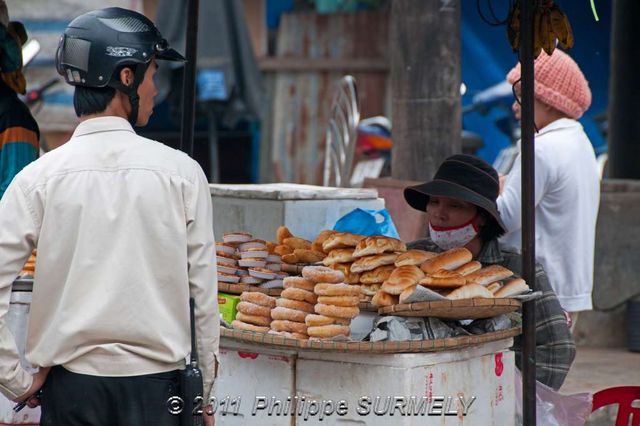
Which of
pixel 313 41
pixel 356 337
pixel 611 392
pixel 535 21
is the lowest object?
pixel 611 392

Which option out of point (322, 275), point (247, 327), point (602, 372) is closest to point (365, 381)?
point (322, 275)

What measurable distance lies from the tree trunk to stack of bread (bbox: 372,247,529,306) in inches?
95.2

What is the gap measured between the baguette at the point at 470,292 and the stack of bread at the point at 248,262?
0.66 meters

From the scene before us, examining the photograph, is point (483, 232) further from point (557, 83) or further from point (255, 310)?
point (557, 83)

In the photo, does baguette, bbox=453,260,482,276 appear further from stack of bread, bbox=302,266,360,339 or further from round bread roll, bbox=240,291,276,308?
round bread roll, bbox=240,291,276,308

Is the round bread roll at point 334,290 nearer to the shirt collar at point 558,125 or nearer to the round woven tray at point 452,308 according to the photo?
the round woven tray at point 452,308

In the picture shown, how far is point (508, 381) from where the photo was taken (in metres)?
3.55

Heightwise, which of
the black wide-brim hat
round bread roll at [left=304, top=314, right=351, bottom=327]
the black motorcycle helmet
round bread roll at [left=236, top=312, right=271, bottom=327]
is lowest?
round bread roll at [left=236, top=312, right=271, bottom=327]

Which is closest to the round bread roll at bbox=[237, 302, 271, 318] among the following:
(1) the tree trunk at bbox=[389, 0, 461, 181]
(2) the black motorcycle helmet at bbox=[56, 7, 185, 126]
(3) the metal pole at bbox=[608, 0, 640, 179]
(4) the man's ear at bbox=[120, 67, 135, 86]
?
(2) the black motorcycle helmet at bbox=[56, 7, 185, 126]

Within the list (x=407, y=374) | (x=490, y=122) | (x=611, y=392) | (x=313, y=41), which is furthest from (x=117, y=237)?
(x=313, y=41)

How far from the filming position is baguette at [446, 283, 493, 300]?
325cm

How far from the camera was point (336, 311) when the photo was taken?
10.6 feet

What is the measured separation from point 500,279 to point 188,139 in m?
1.60

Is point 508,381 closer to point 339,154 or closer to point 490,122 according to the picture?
point 339,154
